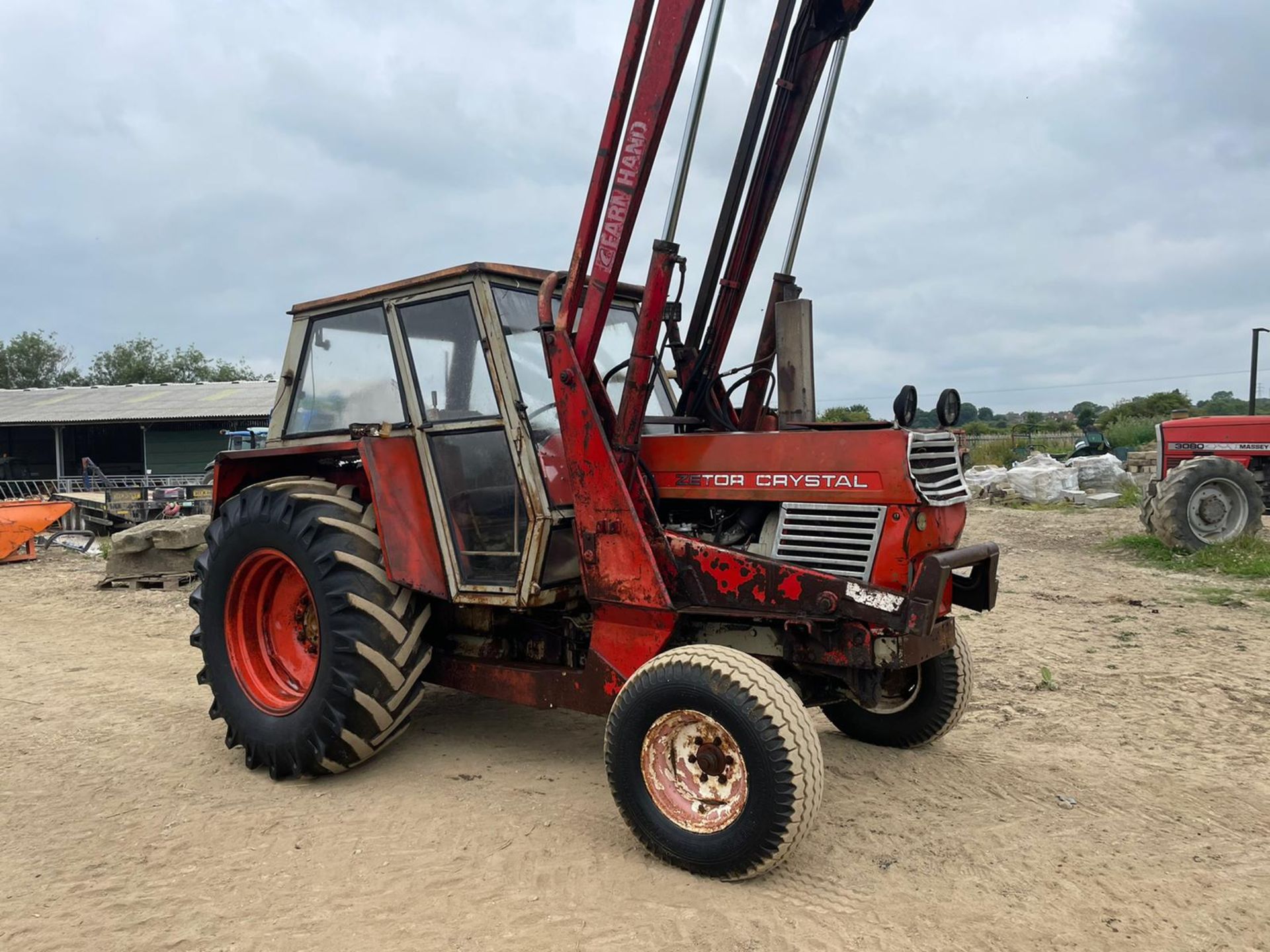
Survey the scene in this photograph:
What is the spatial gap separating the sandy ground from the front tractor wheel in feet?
0.50

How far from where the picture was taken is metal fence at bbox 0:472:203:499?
61.0ft

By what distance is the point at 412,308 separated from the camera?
14.3 feet

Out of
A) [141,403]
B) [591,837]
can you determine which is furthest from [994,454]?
[591,837]

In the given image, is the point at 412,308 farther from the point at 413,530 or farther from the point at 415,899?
the point at 415,899

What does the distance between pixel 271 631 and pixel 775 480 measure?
274 cm

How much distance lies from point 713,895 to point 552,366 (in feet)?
6.74

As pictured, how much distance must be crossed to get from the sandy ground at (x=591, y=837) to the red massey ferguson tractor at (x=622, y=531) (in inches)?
10.7

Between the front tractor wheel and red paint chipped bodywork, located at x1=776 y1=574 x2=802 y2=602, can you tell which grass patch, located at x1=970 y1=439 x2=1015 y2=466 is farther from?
the front tractor wheel

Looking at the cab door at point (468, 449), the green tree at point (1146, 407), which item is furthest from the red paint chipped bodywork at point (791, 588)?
the green tree at point (1146, 407)

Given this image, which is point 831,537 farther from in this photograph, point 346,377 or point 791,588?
point 346,377

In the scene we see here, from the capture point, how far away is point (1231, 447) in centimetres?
1135

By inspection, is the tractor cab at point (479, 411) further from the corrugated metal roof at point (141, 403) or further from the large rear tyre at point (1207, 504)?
the corrugated metal roof at point (141, 403)

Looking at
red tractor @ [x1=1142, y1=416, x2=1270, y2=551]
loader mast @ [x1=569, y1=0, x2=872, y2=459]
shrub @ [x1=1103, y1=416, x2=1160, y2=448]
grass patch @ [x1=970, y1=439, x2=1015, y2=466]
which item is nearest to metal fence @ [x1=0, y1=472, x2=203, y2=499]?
loader mast @ [x1=569, y1=0, x2=872, y2=459]

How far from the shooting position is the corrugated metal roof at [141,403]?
21.8 metres
